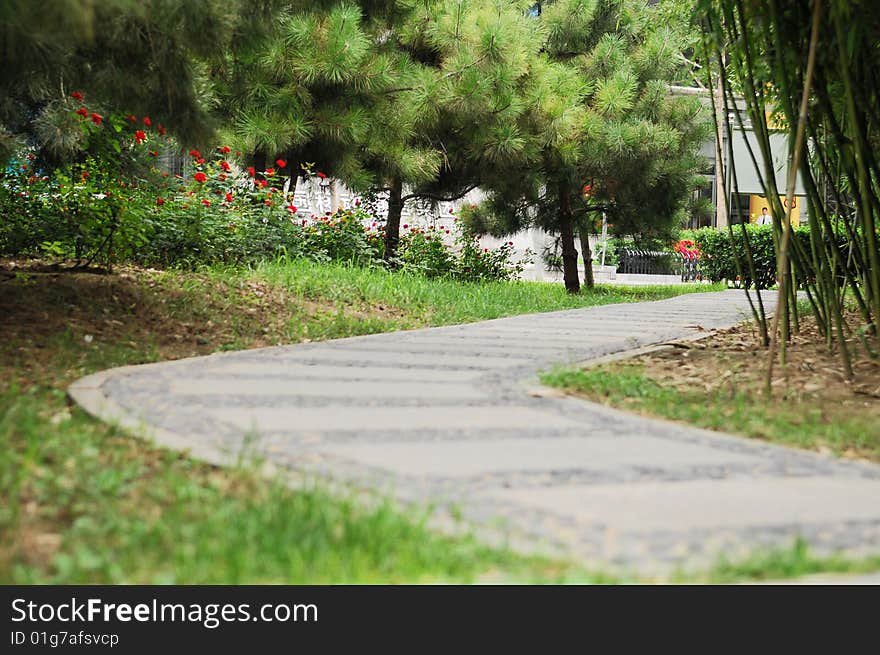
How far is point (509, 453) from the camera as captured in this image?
2434 millimetres

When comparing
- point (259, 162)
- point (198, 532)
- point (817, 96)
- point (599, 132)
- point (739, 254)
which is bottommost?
point (198, 532)

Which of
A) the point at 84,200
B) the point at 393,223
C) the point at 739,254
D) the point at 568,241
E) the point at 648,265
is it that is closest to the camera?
the point at 84,200

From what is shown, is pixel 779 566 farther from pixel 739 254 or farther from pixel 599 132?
pixel 739 254

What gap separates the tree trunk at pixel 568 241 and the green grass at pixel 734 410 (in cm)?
727

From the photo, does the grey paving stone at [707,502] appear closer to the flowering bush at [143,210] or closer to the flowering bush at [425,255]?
the flowering bush at [143,210]

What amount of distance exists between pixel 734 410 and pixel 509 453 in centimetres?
120

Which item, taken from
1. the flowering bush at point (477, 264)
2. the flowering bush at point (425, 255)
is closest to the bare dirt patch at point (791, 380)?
the flowering bush at point (425, 255)

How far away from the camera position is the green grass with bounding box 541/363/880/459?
113 inches

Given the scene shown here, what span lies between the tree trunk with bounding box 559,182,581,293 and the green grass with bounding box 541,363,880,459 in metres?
7.27

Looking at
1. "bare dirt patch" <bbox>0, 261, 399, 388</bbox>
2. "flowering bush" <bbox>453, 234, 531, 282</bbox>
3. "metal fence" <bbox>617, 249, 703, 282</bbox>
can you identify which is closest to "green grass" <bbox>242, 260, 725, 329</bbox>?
"bare dirt patch" <bbox>0, 261, 399, 388</bbox>

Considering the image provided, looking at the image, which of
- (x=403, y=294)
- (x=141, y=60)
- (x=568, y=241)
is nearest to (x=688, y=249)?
(x=568, y=241)

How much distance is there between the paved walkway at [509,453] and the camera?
1881 millimetres

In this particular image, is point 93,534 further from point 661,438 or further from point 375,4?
point 375,4
